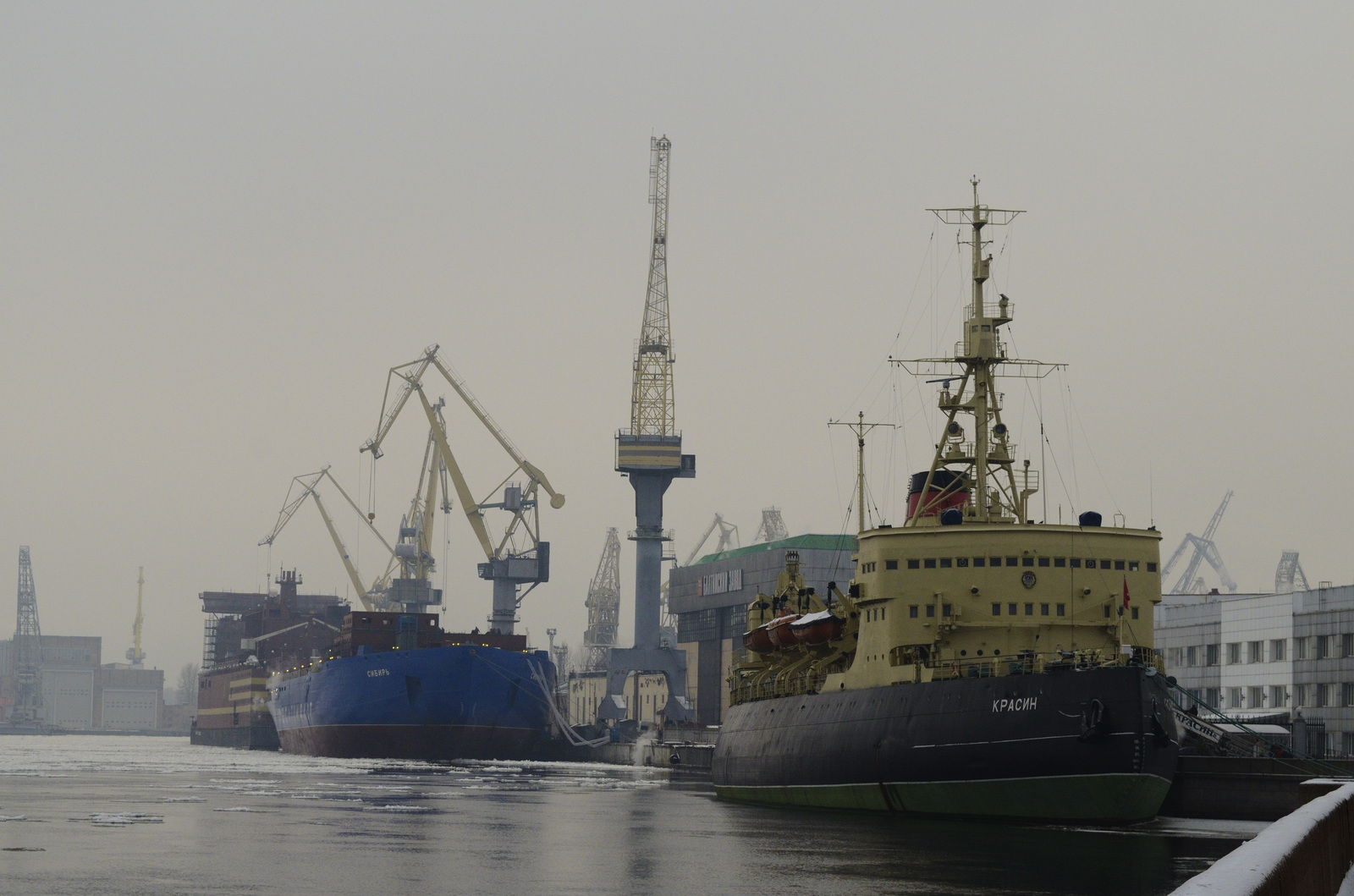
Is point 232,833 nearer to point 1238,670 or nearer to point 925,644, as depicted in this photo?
point 925,644

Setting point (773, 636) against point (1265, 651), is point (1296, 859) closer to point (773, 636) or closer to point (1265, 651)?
point (773, 636)

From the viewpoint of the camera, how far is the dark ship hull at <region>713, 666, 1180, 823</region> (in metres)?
42.0

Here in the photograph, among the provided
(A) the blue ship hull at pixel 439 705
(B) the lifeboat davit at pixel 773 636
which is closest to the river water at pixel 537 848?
(B) the lifeboat davit at pixel 773 636

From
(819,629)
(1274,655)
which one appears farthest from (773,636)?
(1274,655)

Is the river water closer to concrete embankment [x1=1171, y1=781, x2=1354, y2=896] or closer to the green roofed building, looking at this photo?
concrete embankment [x1=1171, y1=781, x2=1354, y2=896]

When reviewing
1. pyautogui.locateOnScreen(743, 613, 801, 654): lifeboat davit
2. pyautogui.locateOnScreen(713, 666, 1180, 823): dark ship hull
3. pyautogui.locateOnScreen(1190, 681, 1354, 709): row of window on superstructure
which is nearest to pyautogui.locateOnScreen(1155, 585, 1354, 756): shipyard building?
pyautogui.locateOnScreen(1190, 681, 1354, 709): row of window on superstructure

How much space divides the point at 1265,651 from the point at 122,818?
62592 millimetres

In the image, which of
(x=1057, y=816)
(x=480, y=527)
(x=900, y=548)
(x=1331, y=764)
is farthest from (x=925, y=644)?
(x=480, y=527)

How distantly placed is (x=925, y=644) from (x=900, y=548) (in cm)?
323

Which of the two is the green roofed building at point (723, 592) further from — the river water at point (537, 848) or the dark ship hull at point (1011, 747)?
the dark ship hull at point (1011, 747)

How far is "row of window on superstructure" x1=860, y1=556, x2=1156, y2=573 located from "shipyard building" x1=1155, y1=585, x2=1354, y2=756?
26185mm

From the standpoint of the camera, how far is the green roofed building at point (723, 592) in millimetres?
162125

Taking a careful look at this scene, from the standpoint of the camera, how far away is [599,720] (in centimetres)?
16188

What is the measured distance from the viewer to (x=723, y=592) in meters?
176
